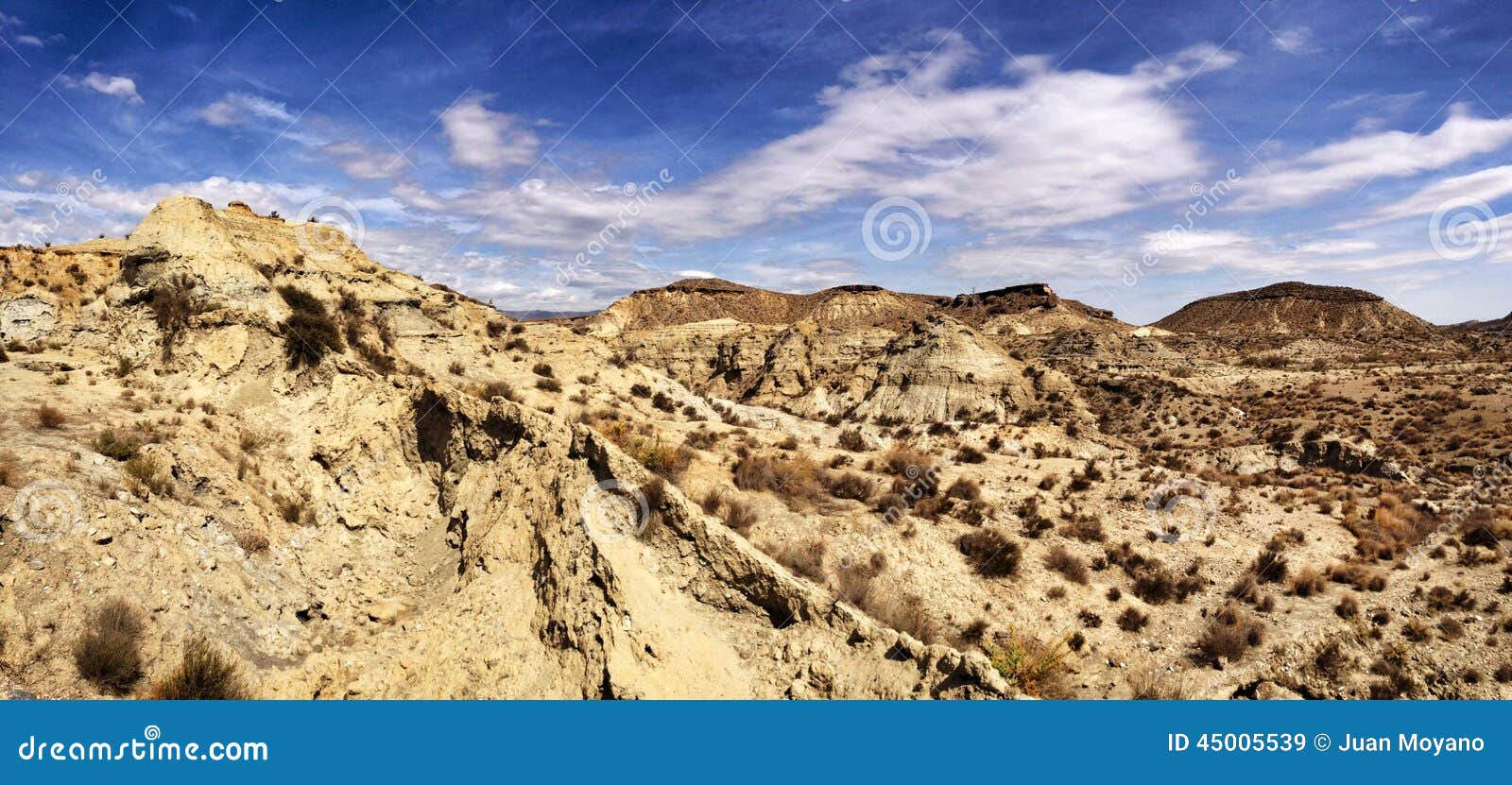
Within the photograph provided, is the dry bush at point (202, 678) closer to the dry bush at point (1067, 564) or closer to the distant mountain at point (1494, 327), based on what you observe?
the dry bush at point (1067, 564)

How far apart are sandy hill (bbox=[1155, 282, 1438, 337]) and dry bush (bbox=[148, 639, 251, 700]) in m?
93.2

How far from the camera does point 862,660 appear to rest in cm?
679

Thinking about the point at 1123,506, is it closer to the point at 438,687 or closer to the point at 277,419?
the point at 438,687

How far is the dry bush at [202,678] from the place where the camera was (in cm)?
528

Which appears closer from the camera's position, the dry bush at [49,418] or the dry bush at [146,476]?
the dry bush at [146,476]

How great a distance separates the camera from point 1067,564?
1243cm

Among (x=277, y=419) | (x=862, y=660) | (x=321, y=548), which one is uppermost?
(x=277, y=419)

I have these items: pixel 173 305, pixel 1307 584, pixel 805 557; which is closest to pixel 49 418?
pixel 173 305

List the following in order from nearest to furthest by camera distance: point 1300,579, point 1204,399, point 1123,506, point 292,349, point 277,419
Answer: point 277,419
point 292,349
point 1300,579
point 1123,506
point 1204,399

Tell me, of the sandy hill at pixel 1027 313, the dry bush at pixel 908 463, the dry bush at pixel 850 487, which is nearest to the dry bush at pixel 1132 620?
the dry bush at pixel 850 487

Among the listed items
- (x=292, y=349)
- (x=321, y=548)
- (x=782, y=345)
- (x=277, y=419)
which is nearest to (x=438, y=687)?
(x=321, y=548)

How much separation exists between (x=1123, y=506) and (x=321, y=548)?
17.2 metres

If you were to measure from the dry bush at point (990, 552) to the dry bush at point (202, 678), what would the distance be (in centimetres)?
1140

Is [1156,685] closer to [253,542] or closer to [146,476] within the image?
[253,542]
